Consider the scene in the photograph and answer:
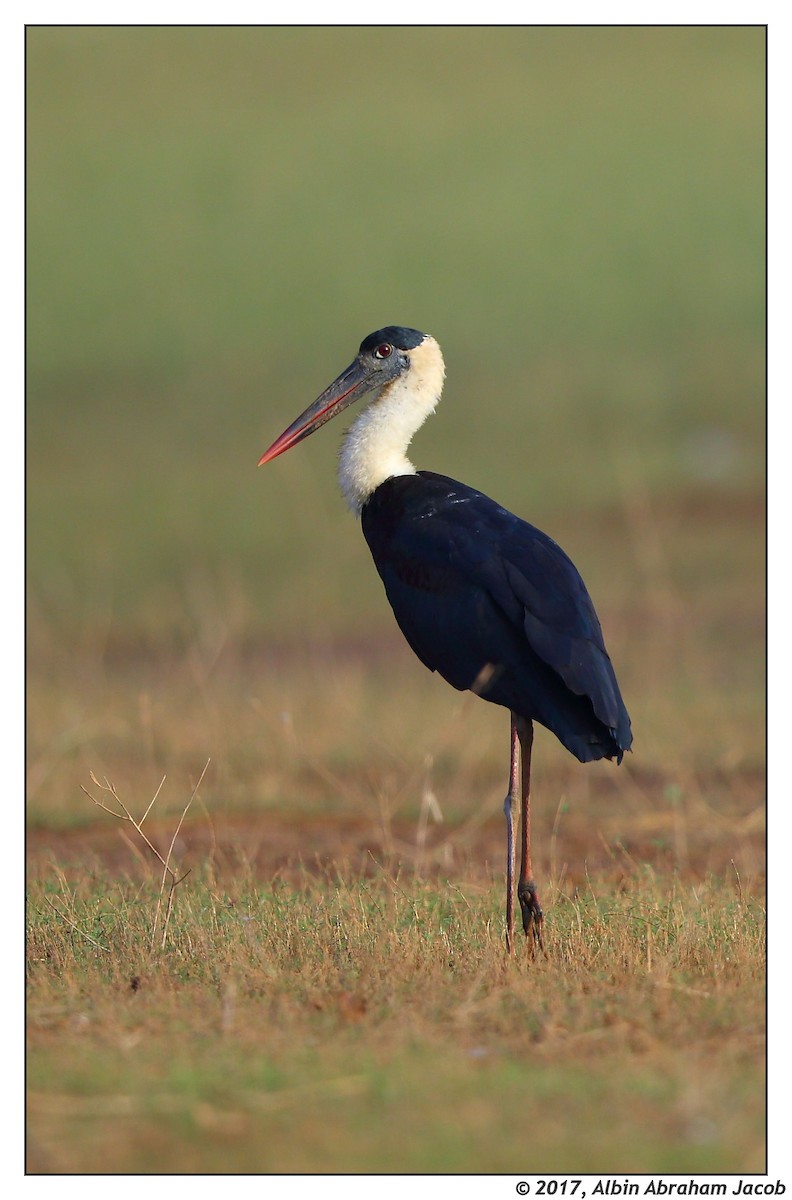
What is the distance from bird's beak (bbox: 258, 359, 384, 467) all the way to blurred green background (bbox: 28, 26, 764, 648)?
8534 mm

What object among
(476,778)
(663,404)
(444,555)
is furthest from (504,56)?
(444,555)

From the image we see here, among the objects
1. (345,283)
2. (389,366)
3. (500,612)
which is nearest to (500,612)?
(500,612)

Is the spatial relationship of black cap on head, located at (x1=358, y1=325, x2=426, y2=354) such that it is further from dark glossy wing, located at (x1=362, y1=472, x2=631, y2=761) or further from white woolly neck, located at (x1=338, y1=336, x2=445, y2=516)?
dark glossy wing, located at (x1=362, y1=472, x2=631, y2=761)

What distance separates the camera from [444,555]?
6.00 metres

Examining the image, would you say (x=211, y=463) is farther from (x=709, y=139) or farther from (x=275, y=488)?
(x=709, y=139)

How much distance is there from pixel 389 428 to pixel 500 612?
46.6 inches

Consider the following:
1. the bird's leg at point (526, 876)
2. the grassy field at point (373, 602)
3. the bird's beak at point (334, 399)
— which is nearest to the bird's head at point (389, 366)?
the bird's beak at point (334, 399)

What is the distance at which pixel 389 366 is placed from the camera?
693 cm

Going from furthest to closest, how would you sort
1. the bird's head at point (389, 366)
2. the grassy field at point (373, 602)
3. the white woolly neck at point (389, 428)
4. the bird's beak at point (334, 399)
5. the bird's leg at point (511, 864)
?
the bird's beak at point (334, 399) < the bird's head at point (389, 366) < the white woolly neck at point (389, 428) < the bird's leg at point (511, 864) < the grassy field at point (373, 602)

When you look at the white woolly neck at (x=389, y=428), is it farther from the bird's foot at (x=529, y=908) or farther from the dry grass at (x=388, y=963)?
the bird's foot at (x=529, y=908)

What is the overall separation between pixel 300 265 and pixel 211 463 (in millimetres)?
7846

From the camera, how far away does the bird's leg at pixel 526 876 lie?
559 centimetres

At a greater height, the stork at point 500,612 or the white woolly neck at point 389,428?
the white woolly neck at point 389,428

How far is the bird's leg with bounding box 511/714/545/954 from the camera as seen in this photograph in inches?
220
